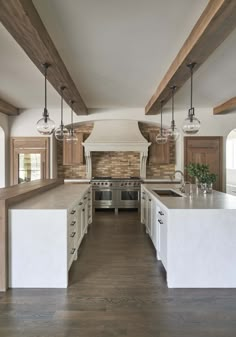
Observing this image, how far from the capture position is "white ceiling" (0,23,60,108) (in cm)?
312

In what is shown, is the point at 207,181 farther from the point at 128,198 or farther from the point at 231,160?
the point at 231,160

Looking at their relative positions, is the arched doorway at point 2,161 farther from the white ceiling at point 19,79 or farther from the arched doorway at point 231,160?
the arched doorway at point 231,160

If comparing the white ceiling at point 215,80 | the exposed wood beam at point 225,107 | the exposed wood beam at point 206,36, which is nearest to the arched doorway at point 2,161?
the white ceiling at point 215,80

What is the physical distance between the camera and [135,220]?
5.90 metres

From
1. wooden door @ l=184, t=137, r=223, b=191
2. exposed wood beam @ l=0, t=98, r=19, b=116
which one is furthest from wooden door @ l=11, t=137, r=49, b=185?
wooden door @ l=184, t=137, r=223, b=191

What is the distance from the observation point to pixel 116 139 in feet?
22.7

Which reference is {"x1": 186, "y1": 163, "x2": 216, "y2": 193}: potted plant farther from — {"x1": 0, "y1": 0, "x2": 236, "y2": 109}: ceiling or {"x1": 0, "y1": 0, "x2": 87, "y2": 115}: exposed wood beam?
{"x1": 0, "y1": 0, "x2": 87, "y2": 115}: exposed wood beam

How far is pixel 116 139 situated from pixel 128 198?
1.70m

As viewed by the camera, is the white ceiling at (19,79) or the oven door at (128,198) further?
the oven door at (128,198)

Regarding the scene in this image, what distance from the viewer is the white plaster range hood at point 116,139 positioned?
6.86 meters

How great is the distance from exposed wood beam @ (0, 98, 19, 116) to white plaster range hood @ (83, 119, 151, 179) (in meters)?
1.99

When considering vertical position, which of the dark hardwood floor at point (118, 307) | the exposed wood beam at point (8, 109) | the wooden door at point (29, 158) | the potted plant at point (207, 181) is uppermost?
the exposed wood beam at point (8, 109)

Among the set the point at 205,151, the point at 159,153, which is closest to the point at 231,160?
the point at 205,151

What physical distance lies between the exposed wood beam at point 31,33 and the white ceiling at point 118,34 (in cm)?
9
